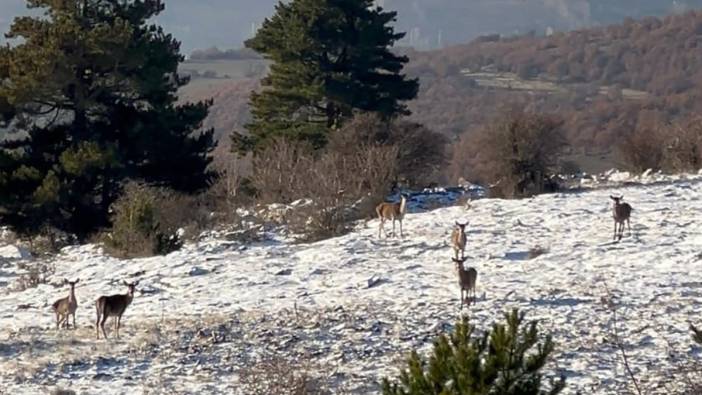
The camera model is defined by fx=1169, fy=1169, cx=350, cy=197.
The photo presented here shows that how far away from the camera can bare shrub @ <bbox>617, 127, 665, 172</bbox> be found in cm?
2736

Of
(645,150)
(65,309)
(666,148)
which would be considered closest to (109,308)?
(65,309)

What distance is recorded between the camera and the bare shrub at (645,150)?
2736 centimetres

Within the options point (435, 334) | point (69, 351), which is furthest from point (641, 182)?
point (69, 351)

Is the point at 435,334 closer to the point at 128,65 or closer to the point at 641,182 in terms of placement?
the point at 641,182

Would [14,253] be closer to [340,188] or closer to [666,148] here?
[340,188]

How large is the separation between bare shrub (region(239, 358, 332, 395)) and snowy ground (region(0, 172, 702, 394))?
196 millimetres

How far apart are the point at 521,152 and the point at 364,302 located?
11.3m

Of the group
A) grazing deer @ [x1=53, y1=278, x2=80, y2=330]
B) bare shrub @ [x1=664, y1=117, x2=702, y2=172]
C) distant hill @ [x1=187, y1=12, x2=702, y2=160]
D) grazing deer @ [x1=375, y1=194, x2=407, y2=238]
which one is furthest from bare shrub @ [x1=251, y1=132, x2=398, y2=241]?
distant hill @ [x1=187, y1=12, x2=702, y2=160]

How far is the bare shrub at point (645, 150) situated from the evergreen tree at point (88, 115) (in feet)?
33.4

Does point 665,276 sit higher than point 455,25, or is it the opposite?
point 455,25

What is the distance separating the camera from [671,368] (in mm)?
10953

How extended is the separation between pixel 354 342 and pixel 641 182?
→ 1314cm

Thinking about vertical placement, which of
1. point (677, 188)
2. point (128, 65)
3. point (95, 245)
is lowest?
point (95, 245)

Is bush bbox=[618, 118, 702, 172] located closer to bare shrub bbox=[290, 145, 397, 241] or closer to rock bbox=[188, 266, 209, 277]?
bare shrub bbox=[290, 145, 397, 241]
